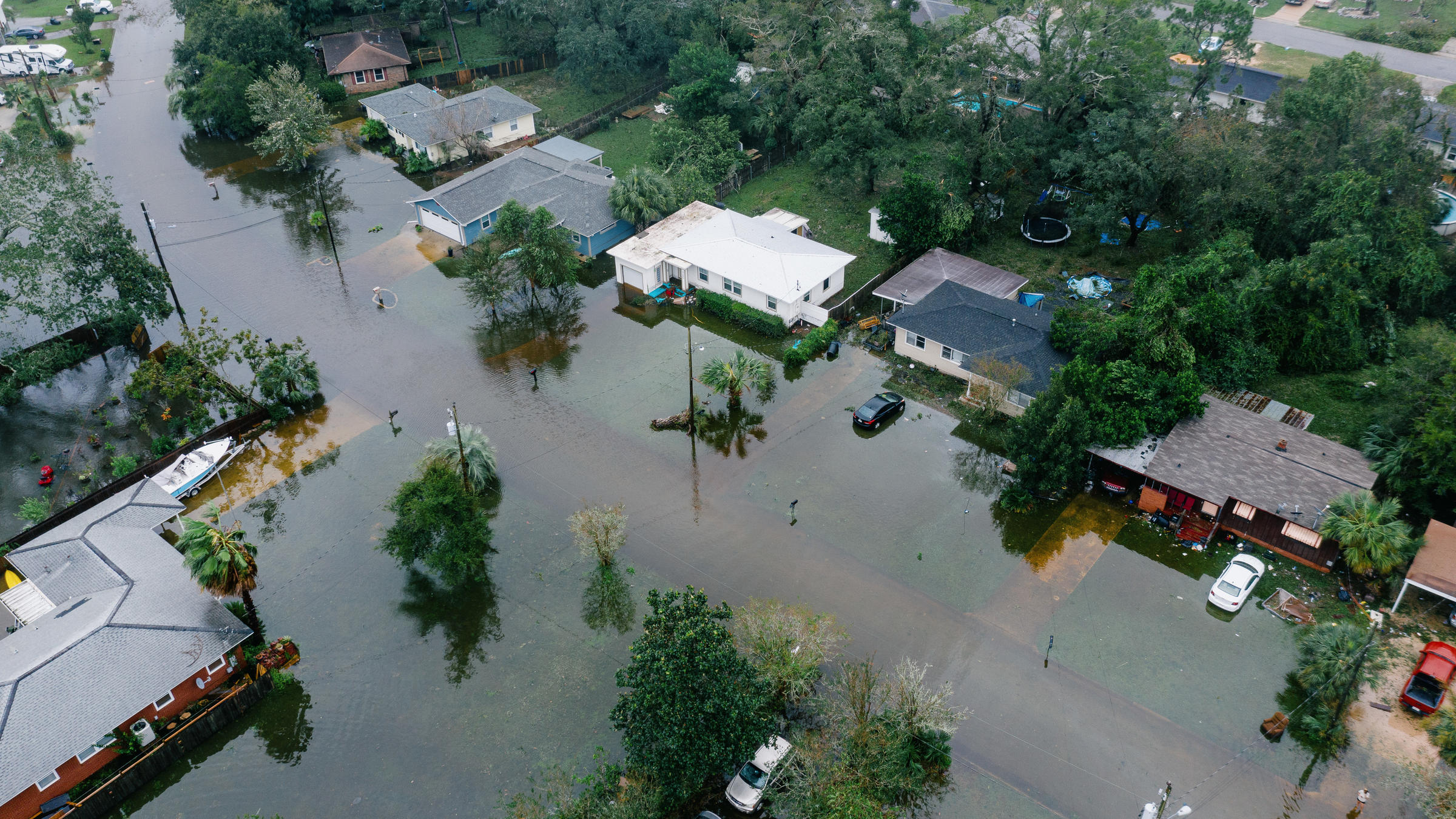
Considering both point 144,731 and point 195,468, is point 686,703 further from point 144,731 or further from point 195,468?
point 195,468

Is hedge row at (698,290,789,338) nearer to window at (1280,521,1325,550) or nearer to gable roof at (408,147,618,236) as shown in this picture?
gable roof at (408,147,618,236)

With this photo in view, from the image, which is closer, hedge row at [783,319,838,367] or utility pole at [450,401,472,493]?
utility pole at [450,401,472,493]

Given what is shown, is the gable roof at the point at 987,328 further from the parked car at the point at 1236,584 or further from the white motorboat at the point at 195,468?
the white motorboat at the point at 195,468

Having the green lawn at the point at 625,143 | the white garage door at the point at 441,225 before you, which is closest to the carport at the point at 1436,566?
the green lawn at the point at 625,143

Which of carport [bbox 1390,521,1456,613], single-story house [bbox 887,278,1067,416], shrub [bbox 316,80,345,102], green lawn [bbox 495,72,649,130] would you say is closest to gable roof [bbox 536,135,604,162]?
green lawn [bbox 495,72,649,130]

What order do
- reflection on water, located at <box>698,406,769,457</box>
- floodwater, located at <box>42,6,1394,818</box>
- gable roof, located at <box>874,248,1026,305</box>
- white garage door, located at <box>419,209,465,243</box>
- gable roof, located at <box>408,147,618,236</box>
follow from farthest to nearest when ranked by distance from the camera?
white garage door, located at <box>419,209,465,243</box> → gable roof, located at <box>408,147,618,236</box> → gable roof, located at <box>874,248,1026,305</box> → reflection on water, located at <box>698,406,769,457</box> → floodwater, located at <box>42,6,1394,818</box>

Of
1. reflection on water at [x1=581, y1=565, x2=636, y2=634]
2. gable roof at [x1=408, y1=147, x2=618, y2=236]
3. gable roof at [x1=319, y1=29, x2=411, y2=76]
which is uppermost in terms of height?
gable roof at [x1=319, y1=29, x2=411, y2=76]

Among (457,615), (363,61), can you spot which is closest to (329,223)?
(363,61)
